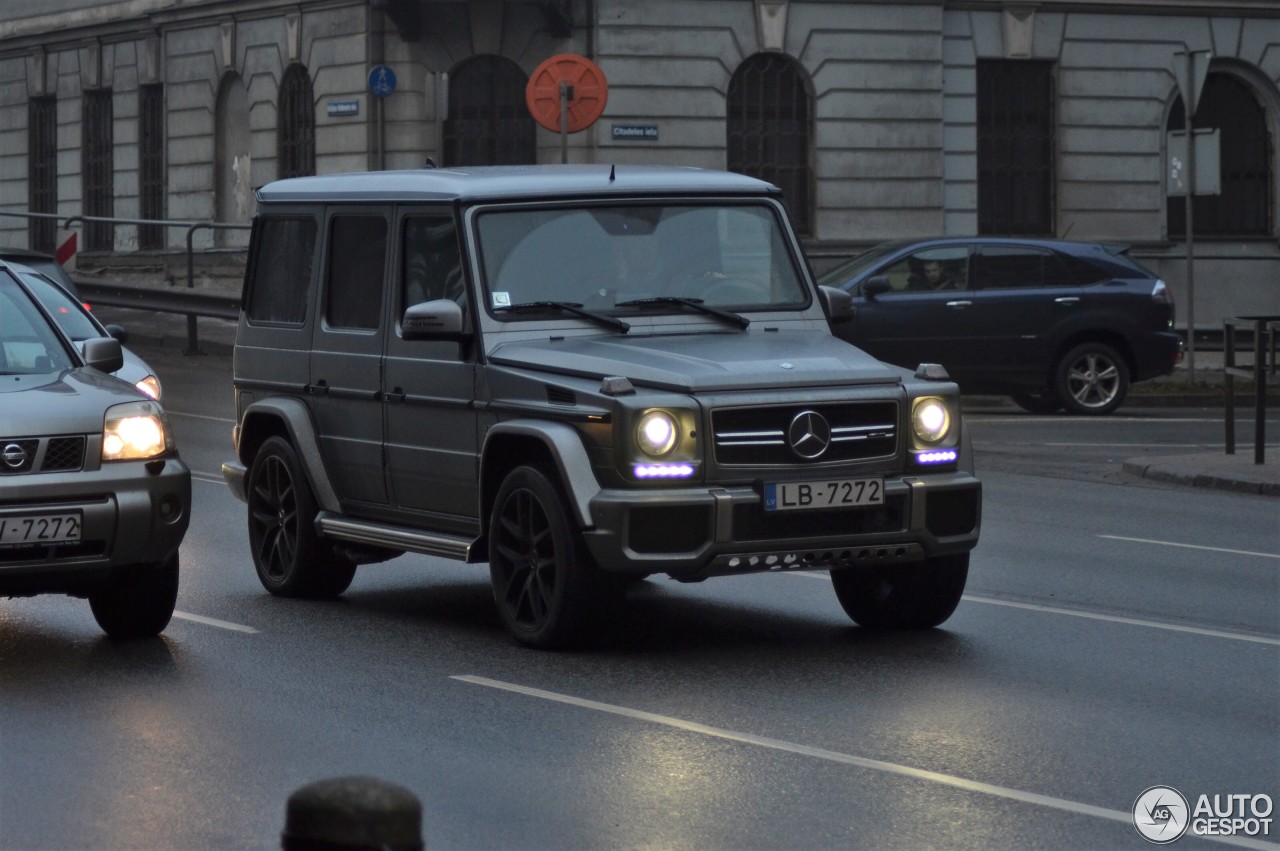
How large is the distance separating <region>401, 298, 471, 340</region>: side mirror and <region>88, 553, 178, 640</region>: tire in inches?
50.8

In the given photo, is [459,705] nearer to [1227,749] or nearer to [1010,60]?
[1227,749]

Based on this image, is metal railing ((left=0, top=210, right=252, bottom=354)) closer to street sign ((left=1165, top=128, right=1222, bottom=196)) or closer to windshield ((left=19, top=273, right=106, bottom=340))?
street sign ((left=1165, top=128, right=1222, bottom=196))

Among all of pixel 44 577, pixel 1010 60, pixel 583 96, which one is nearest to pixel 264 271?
pixel 44 577

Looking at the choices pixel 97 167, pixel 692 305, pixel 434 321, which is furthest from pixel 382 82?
pixel 434 321

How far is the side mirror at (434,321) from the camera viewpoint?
29.7 feet

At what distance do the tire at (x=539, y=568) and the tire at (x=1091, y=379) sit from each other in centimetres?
1415

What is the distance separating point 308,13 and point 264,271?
22.9m

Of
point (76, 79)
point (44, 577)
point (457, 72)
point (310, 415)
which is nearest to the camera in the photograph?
point (44, 577)

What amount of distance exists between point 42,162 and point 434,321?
32.5 metres

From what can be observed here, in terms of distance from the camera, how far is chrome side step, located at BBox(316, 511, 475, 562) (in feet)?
30.3

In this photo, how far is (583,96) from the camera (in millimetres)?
21875

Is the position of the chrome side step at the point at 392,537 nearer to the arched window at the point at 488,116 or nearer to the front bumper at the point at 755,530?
the front bumper at the point at 755,530

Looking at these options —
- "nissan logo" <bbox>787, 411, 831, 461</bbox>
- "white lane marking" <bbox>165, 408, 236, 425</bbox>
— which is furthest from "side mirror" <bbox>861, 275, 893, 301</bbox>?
"nissan logo" <bbox>787, 411, 831, 461</bbox>

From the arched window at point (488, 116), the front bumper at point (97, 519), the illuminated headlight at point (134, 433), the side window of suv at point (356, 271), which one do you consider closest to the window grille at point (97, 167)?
the arched window at point (488, 116)
